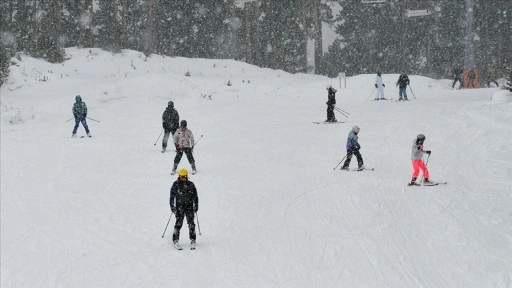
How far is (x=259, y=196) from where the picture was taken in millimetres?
13641

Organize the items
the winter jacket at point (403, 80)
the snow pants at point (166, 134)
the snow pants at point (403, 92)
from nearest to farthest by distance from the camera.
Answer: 1. the snow pants at point (166, 134)
2. the winter jacket at point (403, 80)
3. the snow pants at point (403, 92)

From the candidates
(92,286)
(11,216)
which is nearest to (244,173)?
(11,216)

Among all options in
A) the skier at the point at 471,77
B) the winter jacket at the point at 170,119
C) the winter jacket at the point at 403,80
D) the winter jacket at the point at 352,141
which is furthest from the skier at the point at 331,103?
the skier at the point at 471,77

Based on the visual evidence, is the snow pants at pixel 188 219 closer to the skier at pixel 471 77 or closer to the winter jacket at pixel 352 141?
the winter jacket at pixel 352 141

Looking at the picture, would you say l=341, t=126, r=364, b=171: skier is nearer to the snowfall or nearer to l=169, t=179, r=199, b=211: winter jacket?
the snowfall

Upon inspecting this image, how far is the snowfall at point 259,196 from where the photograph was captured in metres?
9.73

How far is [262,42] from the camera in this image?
51.0m

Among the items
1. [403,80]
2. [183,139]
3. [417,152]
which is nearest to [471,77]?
[403,80]

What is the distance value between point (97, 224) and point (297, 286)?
5297 mm

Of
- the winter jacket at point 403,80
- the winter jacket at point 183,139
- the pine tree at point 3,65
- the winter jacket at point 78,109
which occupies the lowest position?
Answer: the winter jacket at point 183,139

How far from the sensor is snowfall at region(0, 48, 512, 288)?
31.9 feet

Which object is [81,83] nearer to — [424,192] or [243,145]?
[243,145]

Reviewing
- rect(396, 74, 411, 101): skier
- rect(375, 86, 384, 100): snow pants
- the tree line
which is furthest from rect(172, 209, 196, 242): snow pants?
the tree line

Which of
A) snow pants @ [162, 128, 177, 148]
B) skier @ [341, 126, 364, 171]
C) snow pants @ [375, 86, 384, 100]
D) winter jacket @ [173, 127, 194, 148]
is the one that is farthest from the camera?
snow pants @ [375, 86, 384, 100]
